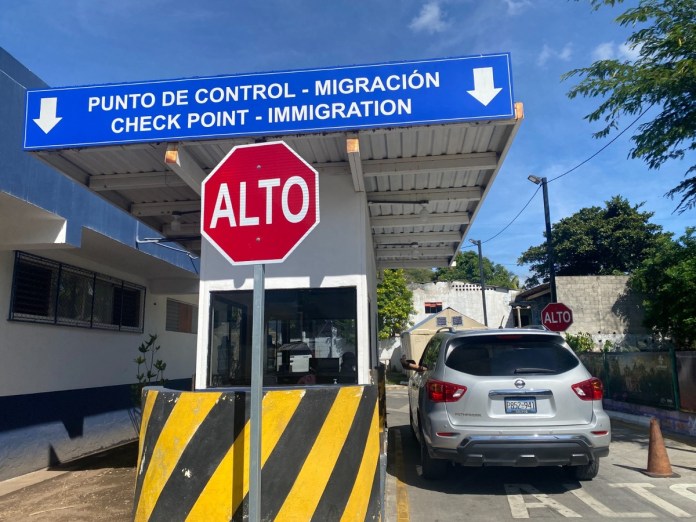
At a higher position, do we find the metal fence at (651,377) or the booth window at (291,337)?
the booth window at (291,337)

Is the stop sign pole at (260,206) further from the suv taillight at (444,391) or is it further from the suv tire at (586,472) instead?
the suv tire at (586,472)

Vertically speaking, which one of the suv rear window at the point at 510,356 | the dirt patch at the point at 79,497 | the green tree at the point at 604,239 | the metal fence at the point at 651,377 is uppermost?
the green tree at the point at 604,239

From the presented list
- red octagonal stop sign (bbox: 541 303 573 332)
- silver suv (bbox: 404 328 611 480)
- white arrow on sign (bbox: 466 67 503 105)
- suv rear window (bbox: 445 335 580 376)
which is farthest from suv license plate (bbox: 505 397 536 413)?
red octagonal stop sign (bbox: 541 303 573 332)

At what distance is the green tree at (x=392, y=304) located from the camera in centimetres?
3216

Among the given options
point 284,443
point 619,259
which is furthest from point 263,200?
point 619,259

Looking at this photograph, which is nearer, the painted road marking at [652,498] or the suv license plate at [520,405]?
the painted road marking at [652,498]

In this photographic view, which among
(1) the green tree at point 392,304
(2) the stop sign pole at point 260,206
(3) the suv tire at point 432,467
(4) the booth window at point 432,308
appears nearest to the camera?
(2) the stop sign pole at point 260,206

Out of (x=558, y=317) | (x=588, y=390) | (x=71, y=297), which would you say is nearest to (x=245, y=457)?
(x=588, y=390)

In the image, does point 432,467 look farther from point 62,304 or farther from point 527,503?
point 62,304

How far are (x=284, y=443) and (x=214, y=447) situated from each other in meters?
0.45

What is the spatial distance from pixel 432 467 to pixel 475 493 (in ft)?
1.84

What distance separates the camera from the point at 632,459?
762 centimetres

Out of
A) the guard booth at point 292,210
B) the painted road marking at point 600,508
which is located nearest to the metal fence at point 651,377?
the painted road marking at point 600,508

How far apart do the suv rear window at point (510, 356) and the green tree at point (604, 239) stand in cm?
2971
